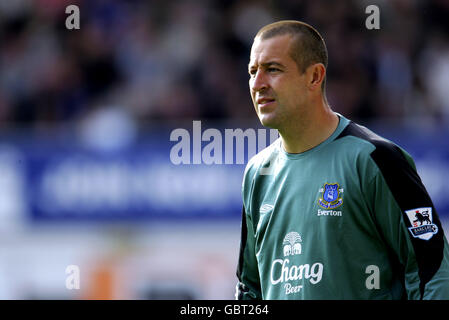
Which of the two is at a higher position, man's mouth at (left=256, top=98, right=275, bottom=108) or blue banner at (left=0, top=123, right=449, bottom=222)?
man's mouth at (left=256, top=98, right=275, bottom=108)

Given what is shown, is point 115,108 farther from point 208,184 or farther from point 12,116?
point 208,184

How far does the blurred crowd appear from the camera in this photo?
935 cm

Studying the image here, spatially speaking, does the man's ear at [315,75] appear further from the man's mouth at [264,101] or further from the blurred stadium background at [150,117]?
the blurred stadium background at [150,117]

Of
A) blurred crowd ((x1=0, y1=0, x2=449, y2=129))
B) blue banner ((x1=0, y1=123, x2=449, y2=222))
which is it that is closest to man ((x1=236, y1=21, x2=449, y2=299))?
blue banner ((x1=0, y1=123, x2=449, y2=222))

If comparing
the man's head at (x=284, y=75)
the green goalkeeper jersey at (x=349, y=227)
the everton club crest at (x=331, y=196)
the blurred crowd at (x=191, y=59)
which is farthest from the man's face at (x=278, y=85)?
the blurred crowd at (x=191, y=59)

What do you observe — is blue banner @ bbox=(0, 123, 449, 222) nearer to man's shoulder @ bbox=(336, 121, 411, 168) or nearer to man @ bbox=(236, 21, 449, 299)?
man @ bbox=(236, 21, 449, 299)

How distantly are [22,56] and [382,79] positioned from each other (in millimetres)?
4558

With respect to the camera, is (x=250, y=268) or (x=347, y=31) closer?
(x=250, y=268)

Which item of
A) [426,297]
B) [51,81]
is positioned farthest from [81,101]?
[426,297]

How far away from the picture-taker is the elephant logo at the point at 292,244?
11.4 ft

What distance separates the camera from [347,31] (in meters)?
9.97

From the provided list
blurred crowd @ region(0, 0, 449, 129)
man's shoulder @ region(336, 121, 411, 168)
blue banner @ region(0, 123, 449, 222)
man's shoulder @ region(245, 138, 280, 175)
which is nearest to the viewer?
man's shoulder @ region(336, 121, 411, 168)

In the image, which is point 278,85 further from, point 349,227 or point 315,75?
A: point 349,227

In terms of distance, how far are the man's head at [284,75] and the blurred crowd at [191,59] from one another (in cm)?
534
